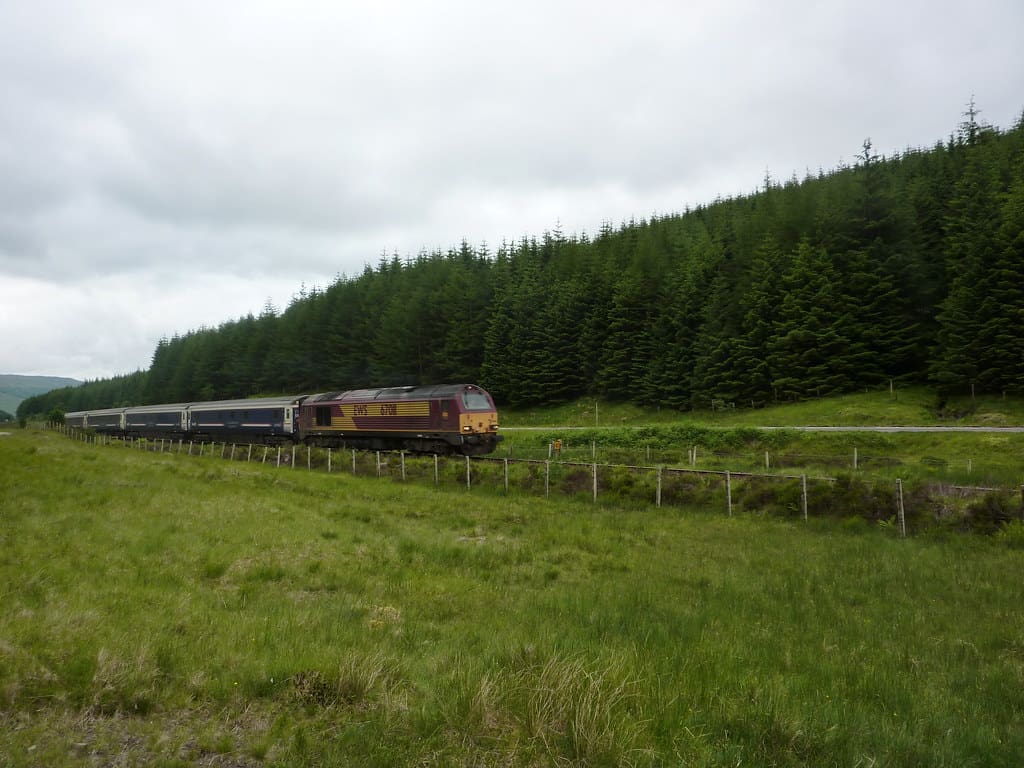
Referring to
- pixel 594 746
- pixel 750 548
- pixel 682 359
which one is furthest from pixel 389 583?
pixel 682 359

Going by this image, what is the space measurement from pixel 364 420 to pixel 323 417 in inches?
189

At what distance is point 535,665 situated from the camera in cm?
578

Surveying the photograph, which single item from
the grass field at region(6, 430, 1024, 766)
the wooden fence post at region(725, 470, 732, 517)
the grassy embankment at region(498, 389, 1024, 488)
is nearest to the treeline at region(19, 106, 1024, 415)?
the grassy embankment at region(498, 389, 1024, 488)

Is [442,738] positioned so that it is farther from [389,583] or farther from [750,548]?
[750,548]

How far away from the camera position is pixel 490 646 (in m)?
6.64

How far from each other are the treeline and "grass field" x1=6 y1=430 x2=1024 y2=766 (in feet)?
115

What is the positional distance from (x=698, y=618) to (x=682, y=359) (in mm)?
47181

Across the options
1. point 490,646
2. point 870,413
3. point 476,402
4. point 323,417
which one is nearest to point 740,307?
point 870,413

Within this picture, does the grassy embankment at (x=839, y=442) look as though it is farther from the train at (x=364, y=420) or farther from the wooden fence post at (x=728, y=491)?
the train at (x=364, y=420)

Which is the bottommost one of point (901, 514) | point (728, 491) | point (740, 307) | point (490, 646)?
point (901, 514)

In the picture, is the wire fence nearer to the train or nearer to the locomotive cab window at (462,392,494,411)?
the train

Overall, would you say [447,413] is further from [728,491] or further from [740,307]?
[740,307]

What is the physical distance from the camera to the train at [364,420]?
2933 cm

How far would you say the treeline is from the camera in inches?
1679
